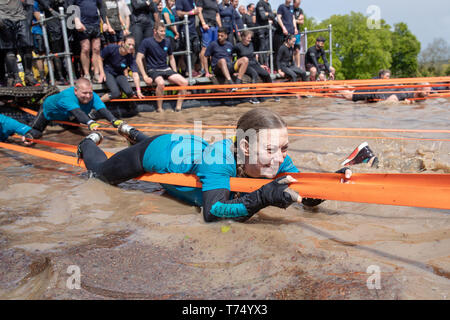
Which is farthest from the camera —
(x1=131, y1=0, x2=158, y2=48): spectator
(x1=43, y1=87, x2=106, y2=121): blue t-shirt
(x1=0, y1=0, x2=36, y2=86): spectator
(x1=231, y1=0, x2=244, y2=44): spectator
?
(x1=231, y1=0, x2=244, y2=44): spectator

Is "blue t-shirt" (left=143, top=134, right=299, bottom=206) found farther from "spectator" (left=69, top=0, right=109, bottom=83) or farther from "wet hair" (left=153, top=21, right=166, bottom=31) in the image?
"wet hair" (left=153, top=21, right=166, bottom=31)

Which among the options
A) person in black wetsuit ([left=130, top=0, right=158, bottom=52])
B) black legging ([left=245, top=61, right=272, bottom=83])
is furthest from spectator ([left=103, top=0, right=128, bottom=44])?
black legging ([left=245, top=61, right=272, bottom=83])

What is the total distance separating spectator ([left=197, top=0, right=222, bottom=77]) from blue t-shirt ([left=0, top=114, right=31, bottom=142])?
15.0 ft

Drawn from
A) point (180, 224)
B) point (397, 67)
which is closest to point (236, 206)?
point (180, 224)

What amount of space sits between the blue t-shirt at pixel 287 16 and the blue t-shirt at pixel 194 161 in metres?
8.95

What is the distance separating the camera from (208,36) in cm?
905

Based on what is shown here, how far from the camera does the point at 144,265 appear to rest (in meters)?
1.90

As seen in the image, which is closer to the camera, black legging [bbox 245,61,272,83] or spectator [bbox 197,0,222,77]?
spectator [bbox 197,0,222,77]

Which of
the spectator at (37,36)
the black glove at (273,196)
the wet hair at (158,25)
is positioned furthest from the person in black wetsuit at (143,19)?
the black glove at (273,196)

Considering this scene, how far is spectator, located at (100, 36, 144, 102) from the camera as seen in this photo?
715 centimetres

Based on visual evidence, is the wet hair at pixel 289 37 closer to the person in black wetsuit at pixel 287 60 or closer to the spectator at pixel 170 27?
the person in black wetsuit at pixel 287 60

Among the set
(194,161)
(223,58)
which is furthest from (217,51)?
(194,161)

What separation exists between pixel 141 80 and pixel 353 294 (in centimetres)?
750
